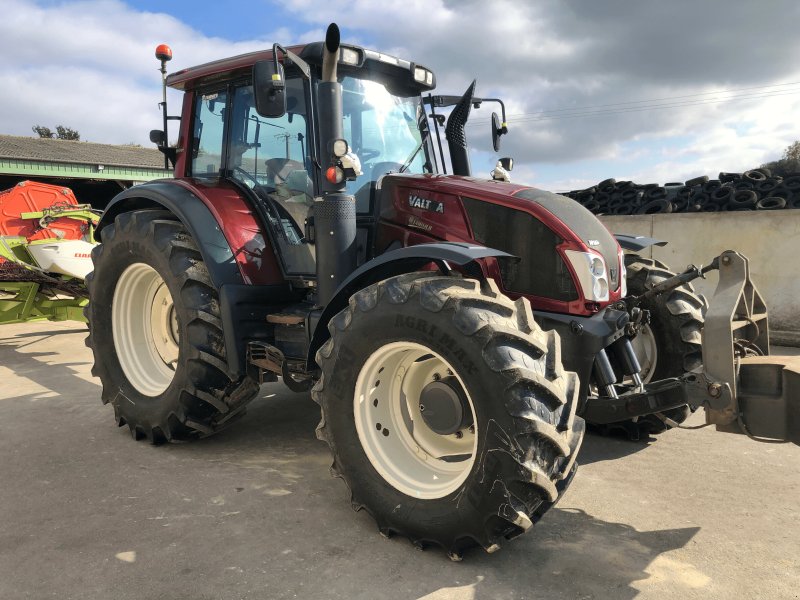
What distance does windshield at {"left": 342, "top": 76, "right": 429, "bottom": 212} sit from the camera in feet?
12.5

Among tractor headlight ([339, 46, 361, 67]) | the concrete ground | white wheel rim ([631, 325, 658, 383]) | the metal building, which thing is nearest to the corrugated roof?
the metal building

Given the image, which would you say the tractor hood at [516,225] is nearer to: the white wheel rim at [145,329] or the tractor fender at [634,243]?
the tractor fender at [634,243]

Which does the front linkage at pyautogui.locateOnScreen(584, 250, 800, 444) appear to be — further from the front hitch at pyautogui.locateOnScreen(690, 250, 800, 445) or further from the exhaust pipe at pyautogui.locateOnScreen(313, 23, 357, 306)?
the exhaust pipe at pyautogui.locateOnScreen(313, 23, 357, 306)

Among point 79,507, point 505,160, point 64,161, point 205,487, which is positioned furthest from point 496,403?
point 64,161

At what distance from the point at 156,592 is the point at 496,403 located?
154 centimetres

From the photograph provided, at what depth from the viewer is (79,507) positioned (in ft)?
10.7

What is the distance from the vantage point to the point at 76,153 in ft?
72.7

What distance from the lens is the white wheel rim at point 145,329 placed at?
4.57m

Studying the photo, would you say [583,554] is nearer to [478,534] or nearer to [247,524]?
[478,534]

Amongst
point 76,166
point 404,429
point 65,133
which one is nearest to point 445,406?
point 404,429

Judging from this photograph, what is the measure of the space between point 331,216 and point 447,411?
126cm

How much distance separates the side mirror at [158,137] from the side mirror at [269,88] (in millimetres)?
2013

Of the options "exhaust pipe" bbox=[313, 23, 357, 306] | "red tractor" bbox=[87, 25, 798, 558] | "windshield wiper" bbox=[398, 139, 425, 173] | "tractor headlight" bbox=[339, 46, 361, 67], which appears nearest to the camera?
"red tractor" bbox=[87, 25, 798, 558]

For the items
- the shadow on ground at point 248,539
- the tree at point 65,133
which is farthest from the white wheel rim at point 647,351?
the tree at point 65,133
